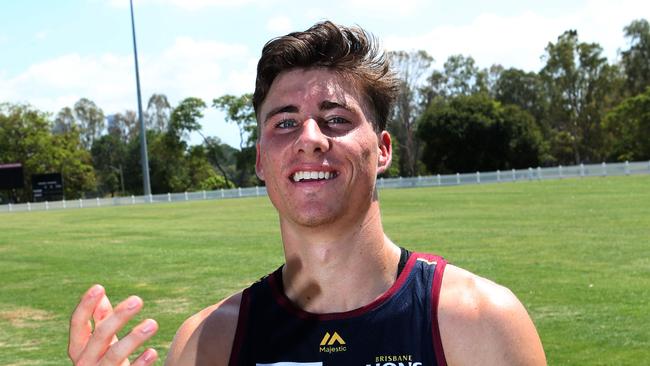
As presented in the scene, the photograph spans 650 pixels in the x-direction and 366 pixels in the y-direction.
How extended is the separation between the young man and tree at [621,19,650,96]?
280ft

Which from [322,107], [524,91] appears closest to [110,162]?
[524,91]

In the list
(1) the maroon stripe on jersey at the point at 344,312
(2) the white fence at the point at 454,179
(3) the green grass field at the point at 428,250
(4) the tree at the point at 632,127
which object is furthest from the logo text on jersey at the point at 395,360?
(4) the tree at the point at 632,127

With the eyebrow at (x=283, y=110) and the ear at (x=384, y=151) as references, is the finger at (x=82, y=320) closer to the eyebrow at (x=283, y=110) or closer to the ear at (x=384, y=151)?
the eyebrow at (x=283, y=110)

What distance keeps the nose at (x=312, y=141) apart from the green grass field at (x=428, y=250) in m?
5.91

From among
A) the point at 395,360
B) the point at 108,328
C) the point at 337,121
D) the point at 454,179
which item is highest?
the point at 337,121

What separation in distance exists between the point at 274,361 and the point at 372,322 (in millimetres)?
305

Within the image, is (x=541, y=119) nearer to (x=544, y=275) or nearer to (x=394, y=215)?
(x=394, y=215)

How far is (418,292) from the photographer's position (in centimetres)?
218

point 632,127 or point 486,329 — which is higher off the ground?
point 632,127

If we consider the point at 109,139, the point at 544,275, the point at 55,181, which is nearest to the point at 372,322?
the point at 544,275

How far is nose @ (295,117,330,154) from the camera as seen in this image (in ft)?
6.94

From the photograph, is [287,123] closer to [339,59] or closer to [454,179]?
[339,59]

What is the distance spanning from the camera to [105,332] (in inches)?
67.5

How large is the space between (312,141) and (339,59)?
297mm
